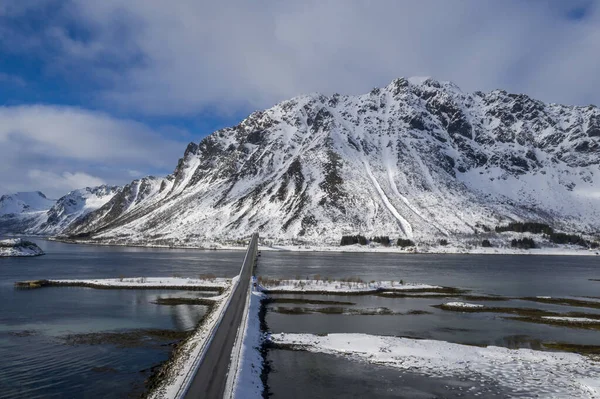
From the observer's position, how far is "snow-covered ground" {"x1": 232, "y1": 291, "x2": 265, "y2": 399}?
92.6 feet

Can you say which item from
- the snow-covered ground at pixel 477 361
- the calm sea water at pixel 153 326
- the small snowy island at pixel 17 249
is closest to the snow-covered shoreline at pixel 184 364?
the calm sea water at pixel 153 326

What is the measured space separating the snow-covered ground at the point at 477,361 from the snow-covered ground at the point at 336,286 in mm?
A: 35341

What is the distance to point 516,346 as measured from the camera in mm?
43375

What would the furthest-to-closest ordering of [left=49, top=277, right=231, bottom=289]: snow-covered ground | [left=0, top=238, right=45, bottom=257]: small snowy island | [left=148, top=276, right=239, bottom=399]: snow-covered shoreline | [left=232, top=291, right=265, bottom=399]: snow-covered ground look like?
1. [left=0, top=238, right=45, bottom=257]: small snowy island
2. [left=49, top=277, right=231, bottom=289]: snow-covered ground
3. [left=232, top=291, right=265, bottom=399]: snow-covered ground
4. [left=148, top=276, right=239, bottom=399]: snow-covered shoreline

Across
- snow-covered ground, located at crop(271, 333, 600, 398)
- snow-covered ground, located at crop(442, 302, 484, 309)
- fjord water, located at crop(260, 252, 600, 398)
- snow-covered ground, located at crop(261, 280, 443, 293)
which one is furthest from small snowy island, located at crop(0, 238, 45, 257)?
snow-covered ground, located at crop(442, 302, 484, 309)

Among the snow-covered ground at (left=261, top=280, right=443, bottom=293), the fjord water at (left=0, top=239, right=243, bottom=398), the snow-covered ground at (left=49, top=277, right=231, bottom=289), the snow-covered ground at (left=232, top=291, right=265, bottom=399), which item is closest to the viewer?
the snow-covered ground at (left=232, top=291, right=265, bottom=399)

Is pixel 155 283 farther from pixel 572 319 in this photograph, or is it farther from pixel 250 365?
pixel 572 319

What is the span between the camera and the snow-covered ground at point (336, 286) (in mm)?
80750

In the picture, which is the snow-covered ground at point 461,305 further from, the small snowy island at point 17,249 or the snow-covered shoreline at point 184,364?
the small snowy island at point 17,249

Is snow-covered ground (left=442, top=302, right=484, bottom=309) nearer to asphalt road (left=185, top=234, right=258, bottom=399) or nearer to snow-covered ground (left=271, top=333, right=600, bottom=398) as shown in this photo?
snow-covered ground (left=271, top=333, right=600, bottom=398)

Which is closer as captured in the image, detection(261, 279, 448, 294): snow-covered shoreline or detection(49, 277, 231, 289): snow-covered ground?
detection(261, 279, 448, 294): snow-covered shoreline

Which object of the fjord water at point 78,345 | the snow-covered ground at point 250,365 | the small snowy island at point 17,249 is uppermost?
the small snowy island at point 17,249

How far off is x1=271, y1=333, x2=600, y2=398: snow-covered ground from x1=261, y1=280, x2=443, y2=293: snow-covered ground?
35.3m

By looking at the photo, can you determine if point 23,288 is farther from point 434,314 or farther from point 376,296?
point 434,314
